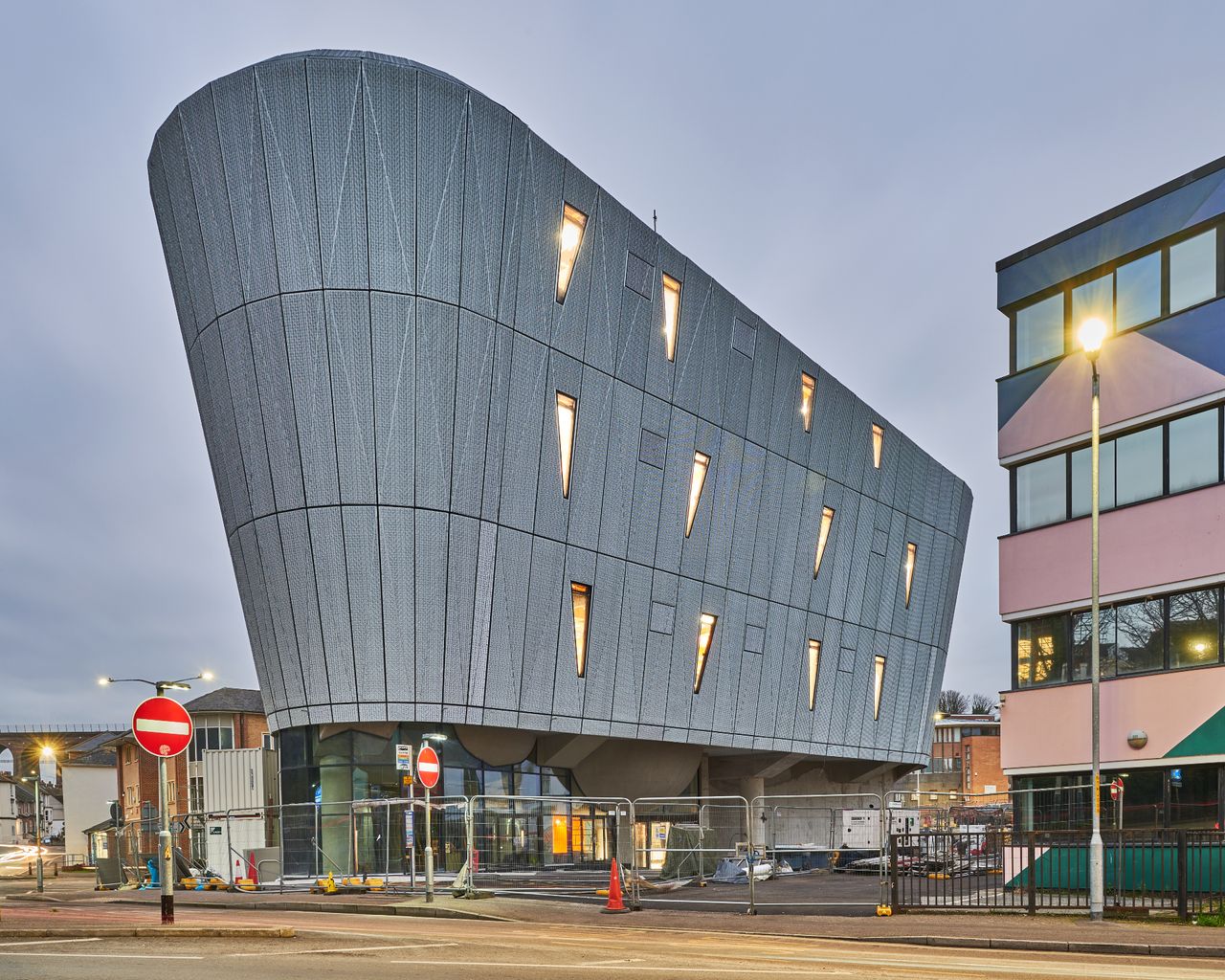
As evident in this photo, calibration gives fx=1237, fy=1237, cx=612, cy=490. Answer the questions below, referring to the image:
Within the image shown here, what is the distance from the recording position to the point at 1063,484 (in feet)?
87.5

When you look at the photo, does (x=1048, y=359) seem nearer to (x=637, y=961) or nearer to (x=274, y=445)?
(x=637, y=961)

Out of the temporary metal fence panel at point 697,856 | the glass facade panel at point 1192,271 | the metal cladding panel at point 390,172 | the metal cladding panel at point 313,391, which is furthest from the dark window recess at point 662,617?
the glass facade panel at point 1192,271

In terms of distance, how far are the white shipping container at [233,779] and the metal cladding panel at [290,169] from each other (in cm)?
1959

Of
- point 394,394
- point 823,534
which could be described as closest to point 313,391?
point 394,394

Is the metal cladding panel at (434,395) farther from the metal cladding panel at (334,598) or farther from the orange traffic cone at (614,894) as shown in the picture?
the orange traffic cone at (614,894)

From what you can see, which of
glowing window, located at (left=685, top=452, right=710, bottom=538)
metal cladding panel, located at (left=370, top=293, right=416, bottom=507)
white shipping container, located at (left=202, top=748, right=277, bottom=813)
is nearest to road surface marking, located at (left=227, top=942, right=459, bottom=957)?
metal cladding panel, located at (left=370, top=293, right=416, bottom=507)

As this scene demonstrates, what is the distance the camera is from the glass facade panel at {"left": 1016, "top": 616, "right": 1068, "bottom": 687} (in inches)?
1028

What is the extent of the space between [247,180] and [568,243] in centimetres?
968

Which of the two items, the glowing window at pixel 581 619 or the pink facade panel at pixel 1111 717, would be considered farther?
the glowing window at pixel 581 619

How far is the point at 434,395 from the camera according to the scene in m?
35.1

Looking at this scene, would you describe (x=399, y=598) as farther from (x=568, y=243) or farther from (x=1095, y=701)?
(x=1095, y=701)

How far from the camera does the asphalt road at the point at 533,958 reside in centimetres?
1127

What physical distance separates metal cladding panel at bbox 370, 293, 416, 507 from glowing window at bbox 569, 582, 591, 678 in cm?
707

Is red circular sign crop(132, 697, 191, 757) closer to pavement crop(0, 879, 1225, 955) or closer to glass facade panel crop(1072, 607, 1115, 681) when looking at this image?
pavement crop(0, 879, 1225, 955)
